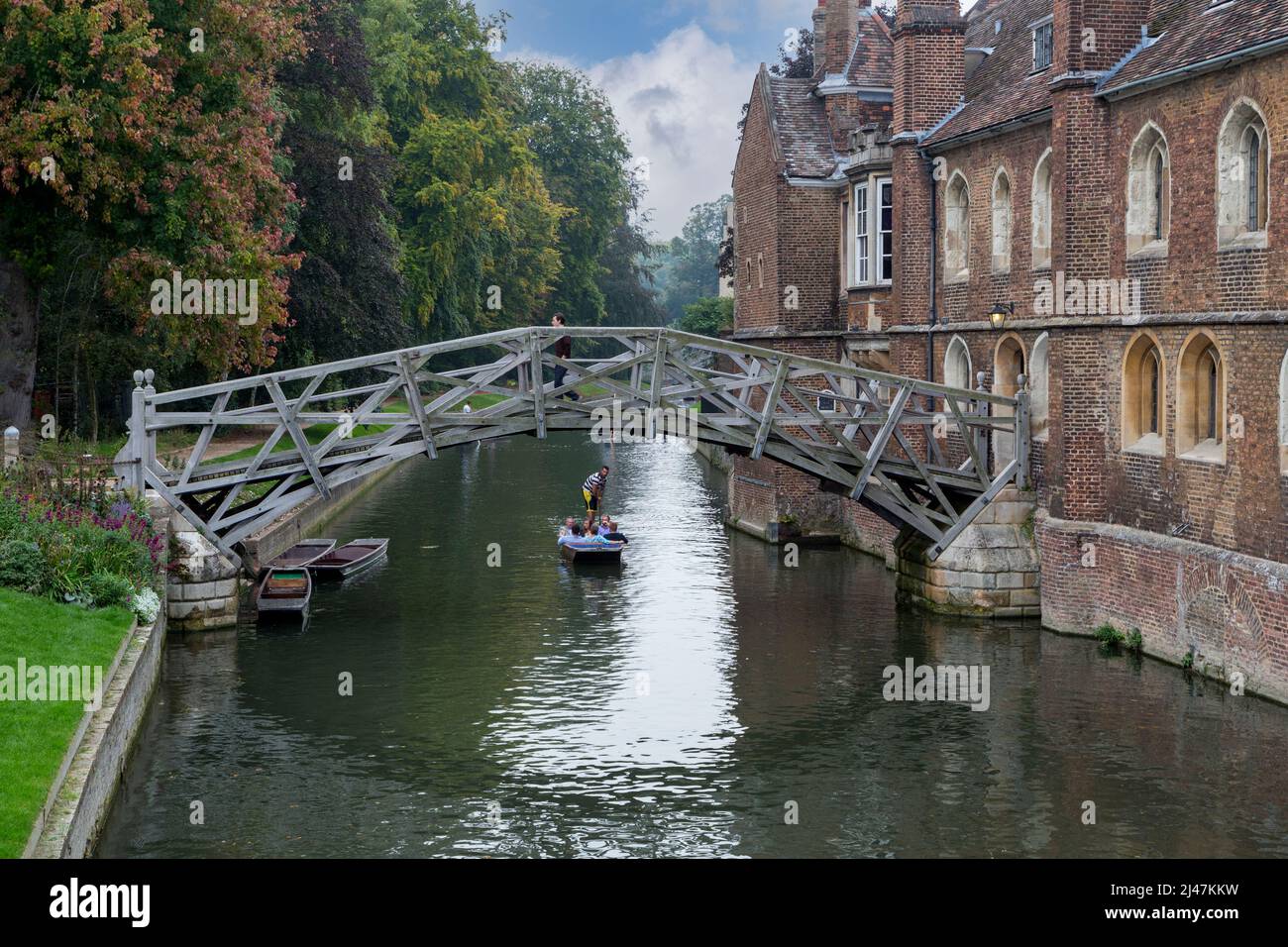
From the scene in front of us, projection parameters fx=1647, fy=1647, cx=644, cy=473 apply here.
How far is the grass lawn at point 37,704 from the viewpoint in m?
13.0

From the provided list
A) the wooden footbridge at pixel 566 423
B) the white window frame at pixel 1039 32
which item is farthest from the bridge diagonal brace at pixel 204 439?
the white window frame at pixel 1039 32

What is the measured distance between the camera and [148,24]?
93.4ft

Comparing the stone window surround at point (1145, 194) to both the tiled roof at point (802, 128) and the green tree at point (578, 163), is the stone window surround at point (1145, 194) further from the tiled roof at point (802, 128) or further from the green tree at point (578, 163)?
the green tree at point (578, 163)

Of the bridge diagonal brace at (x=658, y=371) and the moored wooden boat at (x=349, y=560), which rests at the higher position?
the bridge diagonal brace at (x=658, y=371)

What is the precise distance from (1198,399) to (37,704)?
15.2 m

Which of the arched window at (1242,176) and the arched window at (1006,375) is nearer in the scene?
the arched window at (1242,176)

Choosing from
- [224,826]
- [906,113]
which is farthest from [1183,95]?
[224,826]

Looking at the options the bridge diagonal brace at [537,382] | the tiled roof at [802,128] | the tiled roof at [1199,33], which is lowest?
the bridge diagonal brace at [537,382]

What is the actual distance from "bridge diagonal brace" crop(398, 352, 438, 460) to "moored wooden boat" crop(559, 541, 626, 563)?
6219 mm

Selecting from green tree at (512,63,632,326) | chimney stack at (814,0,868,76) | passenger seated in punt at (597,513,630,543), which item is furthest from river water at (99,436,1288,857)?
green tree at (512,63,632,326)

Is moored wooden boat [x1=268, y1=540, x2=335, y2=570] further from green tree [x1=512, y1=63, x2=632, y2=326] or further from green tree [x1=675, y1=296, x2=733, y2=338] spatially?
green tree [x1=512, y1=63, x2=632, y2=326]

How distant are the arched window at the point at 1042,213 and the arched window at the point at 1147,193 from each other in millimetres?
2875
